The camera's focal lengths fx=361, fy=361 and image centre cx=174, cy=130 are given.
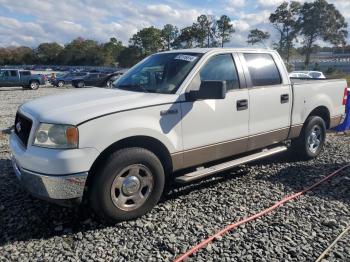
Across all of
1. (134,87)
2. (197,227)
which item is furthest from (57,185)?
(134,87)

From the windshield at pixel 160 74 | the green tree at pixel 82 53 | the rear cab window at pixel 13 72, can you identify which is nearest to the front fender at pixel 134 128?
the windshield at pixel 160 74

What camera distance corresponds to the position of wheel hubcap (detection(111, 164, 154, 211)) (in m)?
3.73

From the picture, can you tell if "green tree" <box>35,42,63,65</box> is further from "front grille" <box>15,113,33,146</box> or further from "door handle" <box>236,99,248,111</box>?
"door handle" <box>236,99,248,111</box>

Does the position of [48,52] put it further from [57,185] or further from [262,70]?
[57,185]

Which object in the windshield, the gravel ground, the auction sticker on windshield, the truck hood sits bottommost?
the gravel ground

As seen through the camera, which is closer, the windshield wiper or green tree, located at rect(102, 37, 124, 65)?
the windshield wiper

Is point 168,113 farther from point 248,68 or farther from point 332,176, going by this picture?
point 332,176

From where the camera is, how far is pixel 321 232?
371 cm

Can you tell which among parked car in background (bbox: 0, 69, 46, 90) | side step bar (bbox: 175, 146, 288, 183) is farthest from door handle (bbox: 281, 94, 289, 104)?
parked car in background (bbox: 0, 69, 46, 90)

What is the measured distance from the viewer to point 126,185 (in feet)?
12.4

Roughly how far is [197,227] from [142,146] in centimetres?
104

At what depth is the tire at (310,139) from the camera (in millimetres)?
5973

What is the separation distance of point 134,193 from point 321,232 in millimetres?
1987

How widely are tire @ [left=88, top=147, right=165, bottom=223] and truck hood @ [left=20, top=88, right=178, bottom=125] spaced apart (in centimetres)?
46
